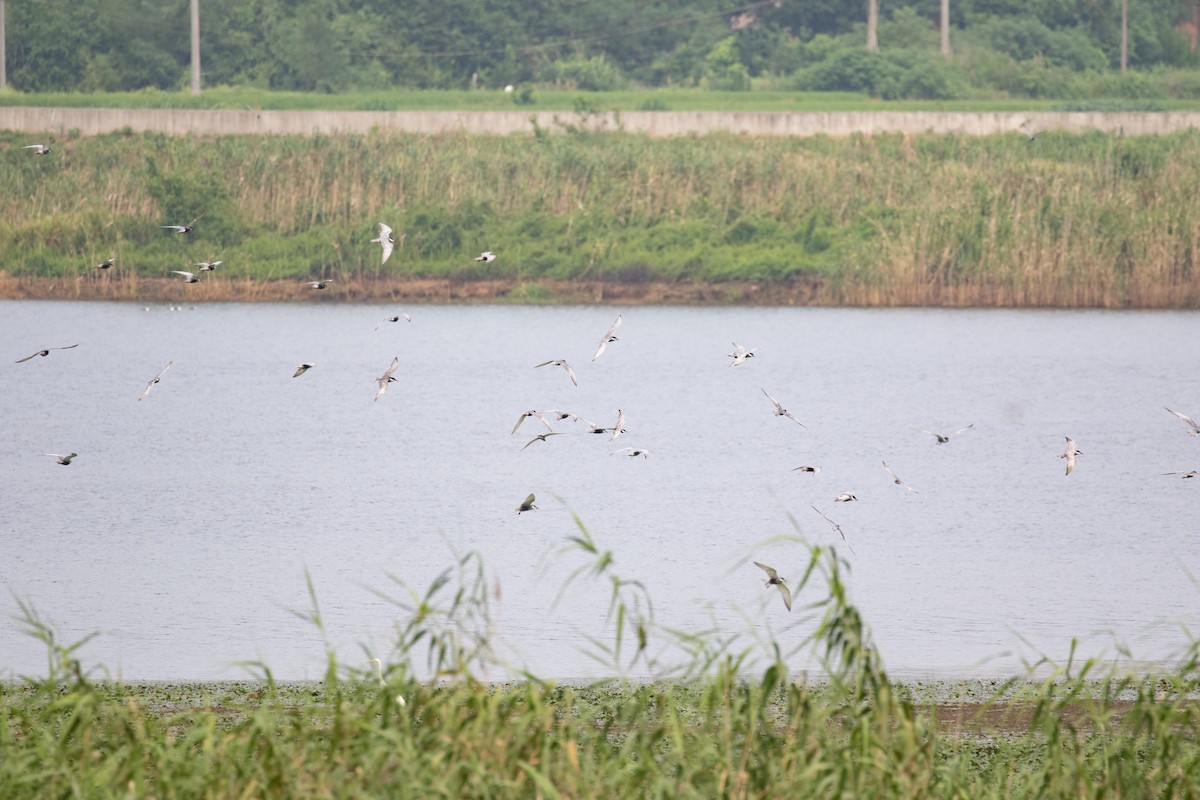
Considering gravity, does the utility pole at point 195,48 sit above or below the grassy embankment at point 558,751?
above

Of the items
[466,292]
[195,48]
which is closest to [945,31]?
[195,48]

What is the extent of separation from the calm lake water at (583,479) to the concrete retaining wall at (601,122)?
31.6 feet

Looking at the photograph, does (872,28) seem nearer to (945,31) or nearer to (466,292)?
(945,31)

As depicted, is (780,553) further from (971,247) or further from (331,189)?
(331,189)

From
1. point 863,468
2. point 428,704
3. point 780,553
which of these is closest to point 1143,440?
point 863,468

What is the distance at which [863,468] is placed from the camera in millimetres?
21922

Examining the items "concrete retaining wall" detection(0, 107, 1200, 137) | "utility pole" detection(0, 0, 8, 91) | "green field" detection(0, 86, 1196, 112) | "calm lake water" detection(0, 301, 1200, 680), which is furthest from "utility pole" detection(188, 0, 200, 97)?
"calm lake water" detection(0, 301, 1200, 680)

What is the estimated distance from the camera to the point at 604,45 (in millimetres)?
64062

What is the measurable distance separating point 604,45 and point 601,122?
17391 millimetres

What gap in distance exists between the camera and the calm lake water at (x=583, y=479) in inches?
535

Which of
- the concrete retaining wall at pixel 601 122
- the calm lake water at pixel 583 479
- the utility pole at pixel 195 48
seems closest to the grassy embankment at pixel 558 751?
the calm lake water at pixel 583 479

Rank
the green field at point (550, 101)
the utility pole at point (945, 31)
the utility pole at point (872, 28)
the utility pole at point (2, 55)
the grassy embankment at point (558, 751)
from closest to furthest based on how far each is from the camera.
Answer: the grassy embankment at point (558, 751), the green field at point (550, 101), the utility pole at point (2, 55), the utility pole at point (945, 31), the utility pole at point (872, 28)

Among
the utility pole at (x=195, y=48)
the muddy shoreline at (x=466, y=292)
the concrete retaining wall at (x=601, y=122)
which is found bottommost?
the muddy shoreline at (x=466, y=292)

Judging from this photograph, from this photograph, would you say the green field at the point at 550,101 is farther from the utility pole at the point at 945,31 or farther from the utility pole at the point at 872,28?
the utility pole at the point at 872,28
